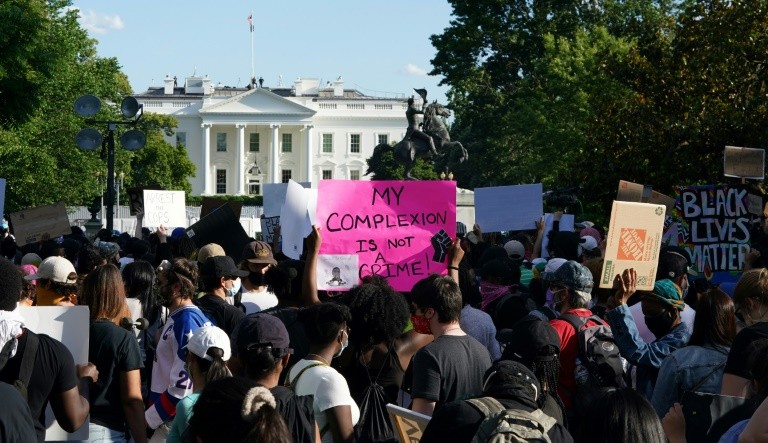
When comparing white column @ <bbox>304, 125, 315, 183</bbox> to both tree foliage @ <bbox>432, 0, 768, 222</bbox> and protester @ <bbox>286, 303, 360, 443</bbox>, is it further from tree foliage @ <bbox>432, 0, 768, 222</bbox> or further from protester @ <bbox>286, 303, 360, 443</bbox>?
protester @ <bbox>286, 303, 360, 443</bbox>

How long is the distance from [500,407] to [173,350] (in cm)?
224

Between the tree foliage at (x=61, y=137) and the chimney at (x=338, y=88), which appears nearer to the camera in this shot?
the tree foliage at (x=61, y=137)

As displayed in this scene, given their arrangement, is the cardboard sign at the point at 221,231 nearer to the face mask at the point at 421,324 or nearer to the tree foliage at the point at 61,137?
the face mask at the point at 421,324

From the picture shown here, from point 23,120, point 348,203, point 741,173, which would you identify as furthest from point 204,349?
point 23,120

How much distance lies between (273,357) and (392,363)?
1099 mm

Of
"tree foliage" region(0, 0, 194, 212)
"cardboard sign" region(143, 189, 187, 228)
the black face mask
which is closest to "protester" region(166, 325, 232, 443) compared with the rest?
the black face mask

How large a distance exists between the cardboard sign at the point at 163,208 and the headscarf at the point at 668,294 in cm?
1270

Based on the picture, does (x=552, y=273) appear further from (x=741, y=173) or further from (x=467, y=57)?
(x=467, y=57)

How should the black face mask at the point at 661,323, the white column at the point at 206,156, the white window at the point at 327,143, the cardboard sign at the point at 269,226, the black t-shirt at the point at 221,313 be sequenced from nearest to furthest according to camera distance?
the black face mask at the point at 661,323 → the black t-shirt at the point at 221,313 → the cardboard sign at the point at 269,226 → the white column at the point at 206,156 → the white window at the point at 327,143

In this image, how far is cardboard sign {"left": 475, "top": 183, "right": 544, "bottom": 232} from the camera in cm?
1406

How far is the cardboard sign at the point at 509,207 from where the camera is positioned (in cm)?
1406

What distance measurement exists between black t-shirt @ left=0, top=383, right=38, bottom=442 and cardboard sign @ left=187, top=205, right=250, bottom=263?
286 inches

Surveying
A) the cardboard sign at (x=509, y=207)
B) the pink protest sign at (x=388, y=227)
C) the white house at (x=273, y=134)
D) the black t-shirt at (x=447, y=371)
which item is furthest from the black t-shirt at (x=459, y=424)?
the white house at (x=273, y=134)

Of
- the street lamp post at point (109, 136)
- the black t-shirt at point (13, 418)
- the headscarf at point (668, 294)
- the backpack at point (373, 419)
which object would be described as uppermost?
the street lamp post at point (109, 136)
